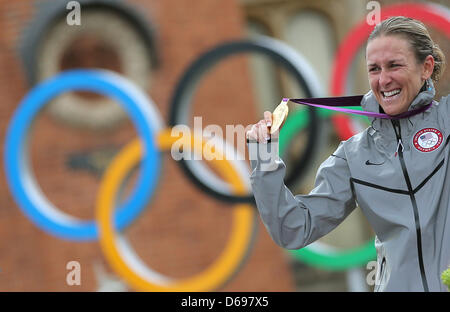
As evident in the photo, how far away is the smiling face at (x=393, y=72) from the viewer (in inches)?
70.2

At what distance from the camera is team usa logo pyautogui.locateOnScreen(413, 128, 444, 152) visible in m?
1.75

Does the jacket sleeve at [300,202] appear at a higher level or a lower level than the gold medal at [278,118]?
lower

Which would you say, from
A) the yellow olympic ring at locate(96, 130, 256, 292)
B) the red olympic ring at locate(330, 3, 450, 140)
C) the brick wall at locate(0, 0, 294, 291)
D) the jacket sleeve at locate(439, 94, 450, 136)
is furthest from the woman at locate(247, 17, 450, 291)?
the brick wall at locate(0, 0, 294, 291)

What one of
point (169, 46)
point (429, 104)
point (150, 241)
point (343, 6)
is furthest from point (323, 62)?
point (429, 104)

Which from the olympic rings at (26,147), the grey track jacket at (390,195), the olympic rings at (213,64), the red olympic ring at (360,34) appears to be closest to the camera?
the grey track jacket at (390,195)

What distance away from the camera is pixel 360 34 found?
6.79 m

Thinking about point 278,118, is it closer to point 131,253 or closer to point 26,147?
point 131,253

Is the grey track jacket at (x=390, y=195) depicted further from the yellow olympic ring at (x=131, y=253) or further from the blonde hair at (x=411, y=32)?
the yellow olympic ring at (x=131, y=253)

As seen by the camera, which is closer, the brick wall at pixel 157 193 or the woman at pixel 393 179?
the woman at pixel 393 179

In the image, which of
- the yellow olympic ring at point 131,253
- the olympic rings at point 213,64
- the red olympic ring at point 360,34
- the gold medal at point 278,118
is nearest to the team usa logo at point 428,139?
the gold medal at point 278,118

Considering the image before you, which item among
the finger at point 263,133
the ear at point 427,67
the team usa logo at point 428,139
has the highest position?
the ear at point 427,67

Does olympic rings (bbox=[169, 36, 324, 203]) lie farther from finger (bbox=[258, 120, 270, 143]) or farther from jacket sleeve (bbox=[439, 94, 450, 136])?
finger (bbox=[258, 120, 270, 143])

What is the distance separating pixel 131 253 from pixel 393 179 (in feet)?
17.9

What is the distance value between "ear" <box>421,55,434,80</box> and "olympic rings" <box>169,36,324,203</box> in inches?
185
